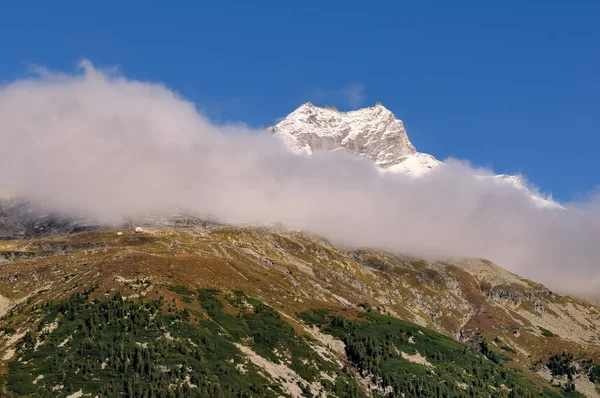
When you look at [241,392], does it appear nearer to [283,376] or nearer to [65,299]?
[283,376]

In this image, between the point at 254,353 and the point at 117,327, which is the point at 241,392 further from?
the point at 117,327

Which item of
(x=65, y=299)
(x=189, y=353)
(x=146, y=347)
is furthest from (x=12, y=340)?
(x=189, y=353)

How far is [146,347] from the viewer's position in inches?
6540

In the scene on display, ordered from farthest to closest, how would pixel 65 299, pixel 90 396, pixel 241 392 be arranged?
pixel 65 299
pixel 241 392
pixel 90 396

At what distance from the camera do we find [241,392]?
160500 mm

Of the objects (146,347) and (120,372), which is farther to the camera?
(146,347)

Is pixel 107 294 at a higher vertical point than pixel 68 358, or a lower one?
higher

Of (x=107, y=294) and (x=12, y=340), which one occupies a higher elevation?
(x=107, y=294)

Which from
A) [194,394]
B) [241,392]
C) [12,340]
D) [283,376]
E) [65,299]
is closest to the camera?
[194,394]

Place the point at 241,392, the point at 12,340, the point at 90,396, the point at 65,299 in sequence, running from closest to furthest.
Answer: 1. the point at 90,396
2. the point at 241,392
3. the point at 12,340
4. the point at 65,299

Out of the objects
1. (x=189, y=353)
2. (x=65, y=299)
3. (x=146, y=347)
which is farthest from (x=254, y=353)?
(x=65, y=299)

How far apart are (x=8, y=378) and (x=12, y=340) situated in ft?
97.1

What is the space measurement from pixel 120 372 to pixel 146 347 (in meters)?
13.6

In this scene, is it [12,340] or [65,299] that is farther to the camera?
[65,299]
